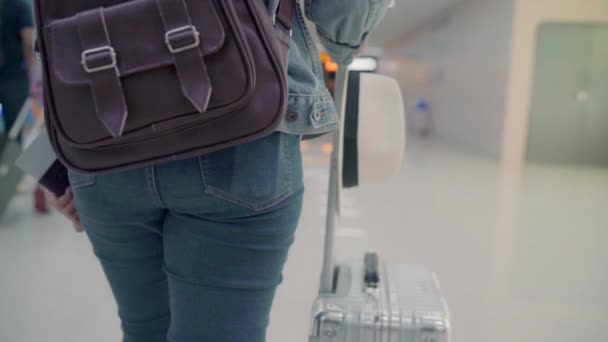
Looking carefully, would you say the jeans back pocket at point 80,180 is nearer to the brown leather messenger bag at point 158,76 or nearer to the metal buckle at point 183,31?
the brown leather messenger bag at point 158,76

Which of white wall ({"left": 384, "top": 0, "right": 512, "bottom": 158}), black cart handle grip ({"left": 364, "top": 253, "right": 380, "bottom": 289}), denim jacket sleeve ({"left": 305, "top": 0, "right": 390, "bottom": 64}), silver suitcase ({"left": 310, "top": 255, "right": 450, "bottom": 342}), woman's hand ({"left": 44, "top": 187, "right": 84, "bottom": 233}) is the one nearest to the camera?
denim jacket sleeve ({"left": 305, "top": 0, "right": 390, "bottom": 64})

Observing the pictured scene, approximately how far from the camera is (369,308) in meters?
0.87

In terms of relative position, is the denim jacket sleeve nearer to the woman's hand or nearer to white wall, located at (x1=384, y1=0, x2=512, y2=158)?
the woman's hand

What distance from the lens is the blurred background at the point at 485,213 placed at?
1.84m

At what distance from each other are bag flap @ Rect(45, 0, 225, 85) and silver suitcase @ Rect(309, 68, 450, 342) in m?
0.40

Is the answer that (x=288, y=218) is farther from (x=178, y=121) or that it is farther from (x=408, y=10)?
(x=408, y=10)

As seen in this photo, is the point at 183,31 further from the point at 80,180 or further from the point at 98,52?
the point at 80,180

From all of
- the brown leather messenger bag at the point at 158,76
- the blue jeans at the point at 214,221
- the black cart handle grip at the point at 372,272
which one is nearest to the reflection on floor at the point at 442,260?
the black cart handle grip at the point at 372,272

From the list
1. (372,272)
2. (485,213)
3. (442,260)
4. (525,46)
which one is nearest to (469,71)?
(525,46)

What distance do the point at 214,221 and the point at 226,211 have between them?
23 millimetres

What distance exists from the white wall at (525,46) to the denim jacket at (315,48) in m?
6.30

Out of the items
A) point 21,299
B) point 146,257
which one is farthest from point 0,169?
point 146,257

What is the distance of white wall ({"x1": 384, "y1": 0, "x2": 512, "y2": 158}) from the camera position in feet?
21.9

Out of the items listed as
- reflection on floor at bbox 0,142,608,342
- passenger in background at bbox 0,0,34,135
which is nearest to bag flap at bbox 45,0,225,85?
reflection on floor at bbox 0,142,608,342
